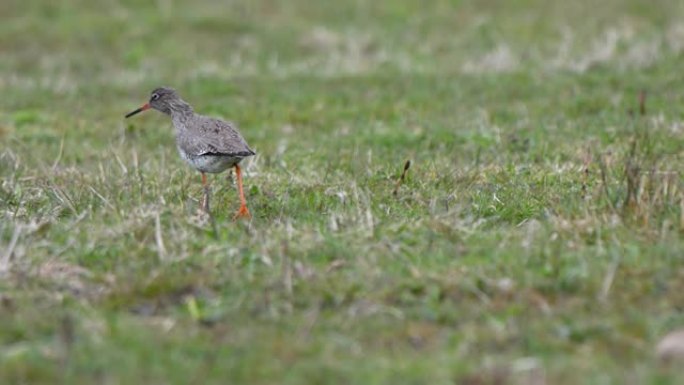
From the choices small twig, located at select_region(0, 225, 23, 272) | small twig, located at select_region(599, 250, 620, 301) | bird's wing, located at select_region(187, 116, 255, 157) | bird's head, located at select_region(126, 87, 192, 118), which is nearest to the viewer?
small twig, located at select_region(599, 250, 620, 301)

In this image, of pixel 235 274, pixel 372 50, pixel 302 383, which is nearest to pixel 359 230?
pixel 235 274

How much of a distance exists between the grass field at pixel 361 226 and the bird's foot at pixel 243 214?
0.10 metres

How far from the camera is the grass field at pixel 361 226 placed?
6820 mm

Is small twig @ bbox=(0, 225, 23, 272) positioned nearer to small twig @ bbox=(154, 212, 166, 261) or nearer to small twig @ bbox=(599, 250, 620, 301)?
small twig @ bbox=(154, 212, 166, 261)

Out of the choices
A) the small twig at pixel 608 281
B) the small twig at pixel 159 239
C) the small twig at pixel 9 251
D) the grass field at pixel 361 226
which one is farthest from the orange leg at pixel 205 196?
the small twig at pixel 608 281

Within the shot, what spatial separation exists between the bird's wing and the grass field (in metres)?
0.44

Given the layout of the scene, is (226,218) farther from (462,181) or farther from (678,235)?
(678,235)

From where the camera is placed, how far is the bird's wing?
→ 998 cm

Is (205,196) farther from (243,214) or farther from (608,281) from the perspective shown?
(608,281)

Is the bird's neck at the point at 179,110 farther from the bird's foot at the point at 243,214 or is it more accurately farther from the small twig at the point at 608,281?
the small twig at the point at 608,281

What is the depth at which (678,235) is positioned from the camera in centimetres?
844

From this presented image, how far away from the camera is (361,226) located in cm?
880

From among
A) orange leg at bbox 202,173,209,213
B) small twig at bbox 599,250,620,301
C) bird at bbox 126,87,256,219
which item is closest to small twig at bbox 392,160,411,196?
bird at bbox 126,87,256,219

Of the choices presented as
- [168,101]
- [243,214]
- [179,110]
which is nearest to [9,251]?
[243,214]
